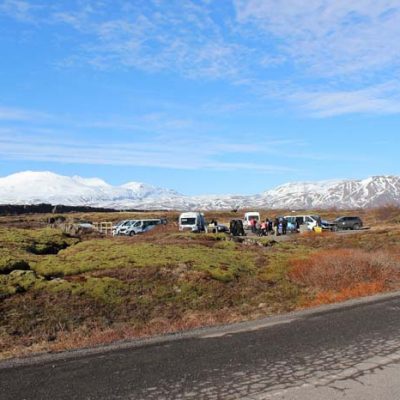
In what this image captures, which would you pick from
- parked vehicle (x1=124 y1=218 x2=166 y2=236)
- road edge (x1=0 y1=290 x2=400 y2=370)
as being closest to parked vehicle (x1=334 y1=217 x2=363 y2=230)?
parked vehicle (x1=124 y1=218 x2=166 y2=236)

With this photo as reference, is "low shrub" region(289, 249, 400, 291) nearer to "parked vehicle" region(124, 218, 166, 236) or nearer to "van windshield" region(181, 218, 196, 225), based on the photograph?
"van windshield" region(181, 218, 196, 225)

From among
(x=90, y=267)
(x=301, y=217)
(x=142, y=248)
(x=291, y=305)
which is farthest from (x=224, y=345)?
(x=301, y=217)

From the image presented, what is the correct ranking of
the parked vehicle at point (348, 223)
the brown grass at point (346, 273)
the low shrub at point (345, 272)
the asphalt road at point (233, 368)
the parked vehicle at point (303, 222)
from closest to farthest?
the asphalt road at point (233, 368) < the brown grass at point (346, 273) < the low shrub at point (345, 272) < the parked vehicle at point (303, 222) < the parked vehicle at point (348, 223)

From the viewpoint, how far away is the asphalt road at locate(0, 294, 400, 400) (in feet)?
17.5

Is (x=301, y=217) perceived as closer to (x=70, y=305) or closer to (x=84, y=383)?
(x=70, y=305)

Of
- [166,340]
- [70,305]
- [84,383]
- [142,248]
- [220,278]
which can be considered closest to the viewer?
[84,383]

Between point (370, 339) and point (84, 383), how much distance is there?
4127mm

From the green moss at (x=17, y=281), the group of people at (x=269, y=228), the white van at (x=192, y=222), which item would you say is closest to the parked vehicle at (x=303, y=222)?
the group of people at (x=269, y=228)

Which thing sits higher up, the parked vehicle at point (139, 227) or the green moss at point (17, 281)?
the parked vehicle at point (139, 227)

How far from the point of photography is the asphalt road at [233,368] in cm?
532

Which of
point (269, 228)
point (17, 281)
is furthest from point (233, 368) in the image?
point (269, 228)

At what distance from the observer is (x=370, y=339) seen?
7.52 m

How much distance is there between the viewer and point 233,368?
6152mm

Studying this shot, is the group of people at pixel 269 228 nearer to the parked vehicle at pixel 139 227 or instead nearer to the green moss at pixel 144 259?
the parked vehicle at pixel 139 227
